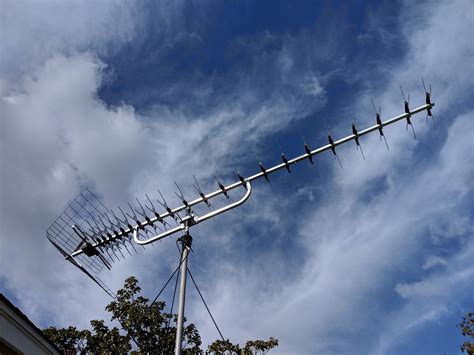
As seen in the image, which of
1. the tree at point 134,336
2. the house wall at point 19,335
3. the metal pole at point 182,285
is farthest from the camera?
the tree at point 134,336

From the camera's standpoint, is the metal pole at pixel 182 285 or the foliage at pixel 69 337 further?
the foliage at pixel 69 337

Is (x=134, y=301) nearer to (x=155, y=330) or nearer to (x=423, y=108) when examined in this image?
(x=155, y=330)

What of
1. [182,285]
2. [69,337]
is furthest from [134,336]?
[182,285]

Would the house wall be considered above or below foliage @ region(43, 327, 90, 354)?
below

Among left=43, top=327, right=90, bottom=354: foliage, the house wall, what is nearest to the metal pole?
the house wall

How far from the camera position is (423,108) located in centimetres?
938

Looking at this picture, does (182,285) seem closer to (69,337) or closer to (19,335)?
(19,335)

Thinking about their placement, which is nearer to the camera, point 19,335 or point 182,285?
point 182,285

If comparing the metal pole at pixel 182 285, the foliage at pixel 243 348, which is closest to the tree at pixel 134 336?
the foliage at pixel 243 348

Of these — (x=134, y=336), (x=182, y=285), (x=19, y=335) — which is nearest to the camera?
(x=182, y=285)

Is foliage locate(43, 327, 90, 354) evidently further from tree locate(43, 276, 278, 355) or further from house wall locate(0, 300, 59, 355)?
house wall locate(0, 300, 59, 355)

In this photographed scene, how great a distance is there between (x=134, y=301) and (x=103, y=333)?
2.17 meters

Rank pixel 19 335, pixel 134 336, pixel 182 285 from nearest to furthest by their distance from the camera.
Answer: pixel 182 285 < pixel 19 335 < pixel 134 336

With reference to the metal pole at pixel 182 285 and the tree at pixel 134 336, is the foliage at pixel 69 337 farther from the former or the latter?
the metal pole at pixel 182 285
